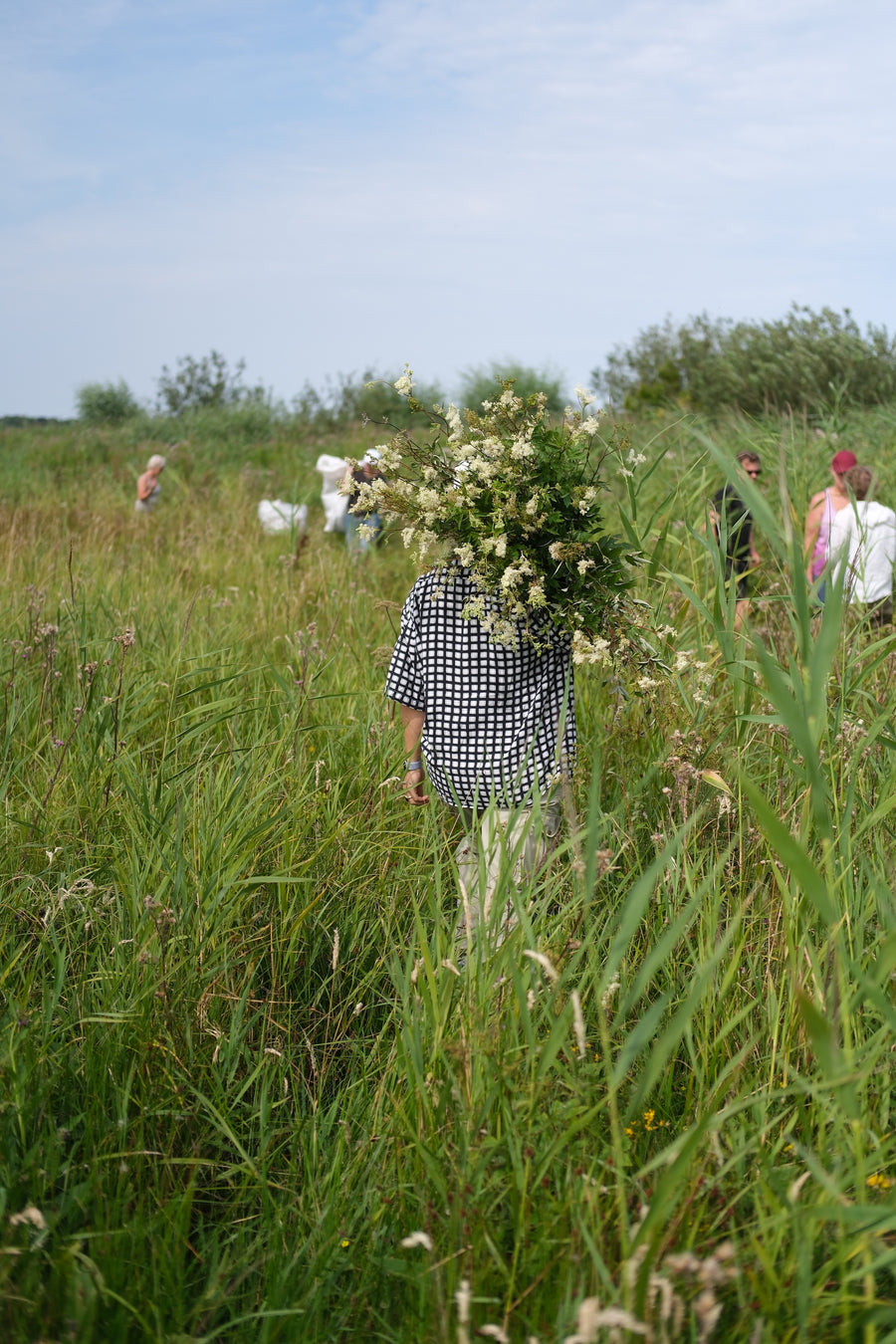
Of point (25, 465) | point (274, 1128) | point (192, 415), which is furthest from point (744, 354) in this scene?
point (274, 1128)

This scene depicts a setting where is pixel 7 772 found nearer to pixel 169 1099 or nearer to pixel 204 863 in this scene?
pixel 204 863

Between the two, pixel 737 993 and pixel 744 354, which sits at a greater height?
pixel 744 354

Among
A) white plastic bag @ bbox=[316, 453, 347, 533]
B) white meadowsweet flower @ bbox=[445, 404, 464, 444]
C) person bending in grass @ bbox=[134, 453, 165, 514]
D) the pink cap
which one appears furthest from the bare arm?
person bending in grass @ bbox=[134, 453, 165, 514]

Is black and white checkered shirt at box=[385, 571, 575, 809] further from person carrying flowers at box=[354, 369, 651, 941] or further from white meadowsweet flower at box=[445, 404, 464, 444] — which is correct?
white meadowsweet flower at box=[445, 404, 464, 444]

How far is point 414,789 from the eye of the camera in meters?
3.00

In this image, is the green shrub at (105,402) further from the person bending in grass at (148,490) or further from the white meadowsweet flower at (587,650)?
the white meadowsweet flower at (587,650)

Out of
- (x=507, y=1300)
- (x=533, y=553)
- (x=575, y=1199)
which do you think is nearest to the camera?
(x=507, y=1300)

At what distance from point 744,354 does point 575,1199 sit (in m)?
21.5

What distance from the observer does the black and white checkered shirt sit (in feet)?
9.08

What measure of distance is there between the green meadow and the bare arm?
82 mm

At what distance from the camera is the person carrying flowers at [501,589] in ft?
8.61

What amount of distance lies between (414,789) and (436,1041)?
4.31 feet

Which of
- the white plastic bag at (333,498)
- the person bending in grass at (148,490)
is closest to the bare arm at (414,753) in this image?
the white plastic bag at (333,498)

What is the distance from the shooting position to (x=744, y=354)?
2069 centimetres
